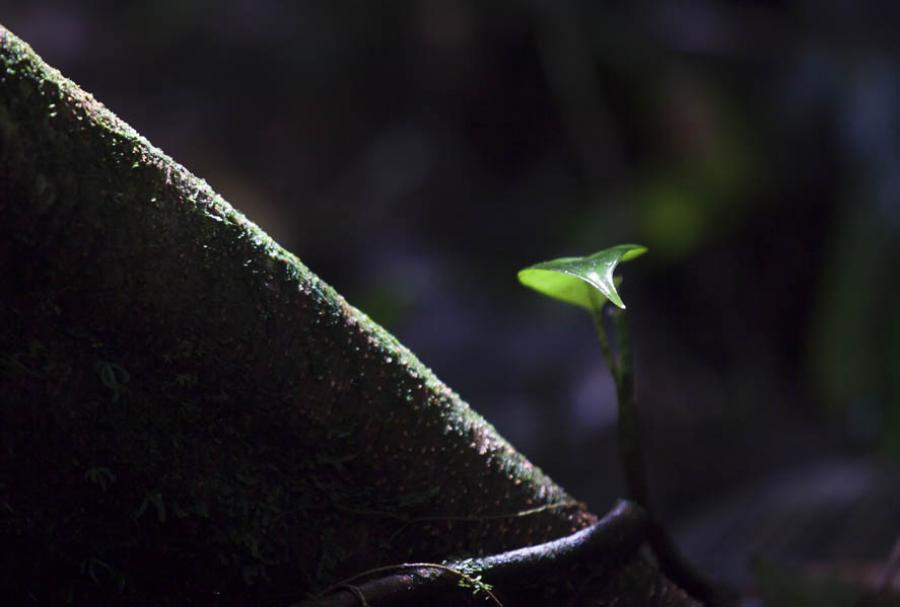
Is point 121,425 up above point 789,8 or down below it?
below

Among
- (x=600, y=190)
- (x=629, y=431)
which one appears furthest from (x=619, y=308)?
(x=600, y=190)

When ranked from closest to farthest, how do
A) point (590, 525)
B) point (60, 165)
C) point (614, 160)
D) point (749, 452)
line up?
point (60, 165) → point (590, 525) → point (749, 452) → point (614, 160)

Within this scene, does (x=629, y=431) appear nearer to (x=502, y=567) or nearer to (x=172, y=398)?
(x=502, y=567)

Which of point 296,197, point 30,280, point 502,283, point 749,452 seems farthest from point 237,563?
point 296,197

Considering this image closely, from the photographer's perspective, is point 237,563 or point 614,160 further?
point 614,160

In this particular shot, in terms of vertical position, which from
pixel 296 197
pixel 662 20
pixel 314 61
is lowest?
pixel 296 197

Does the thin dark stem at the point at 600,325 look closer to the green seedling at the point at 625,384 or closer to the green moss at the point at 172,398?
the green seedling at the point at 625,384

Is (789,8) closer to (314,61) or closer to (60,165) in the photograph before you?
(314,61)

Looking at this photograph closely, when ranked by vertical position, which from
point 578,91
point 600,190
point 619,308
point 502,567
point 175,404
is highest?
point 578,91
